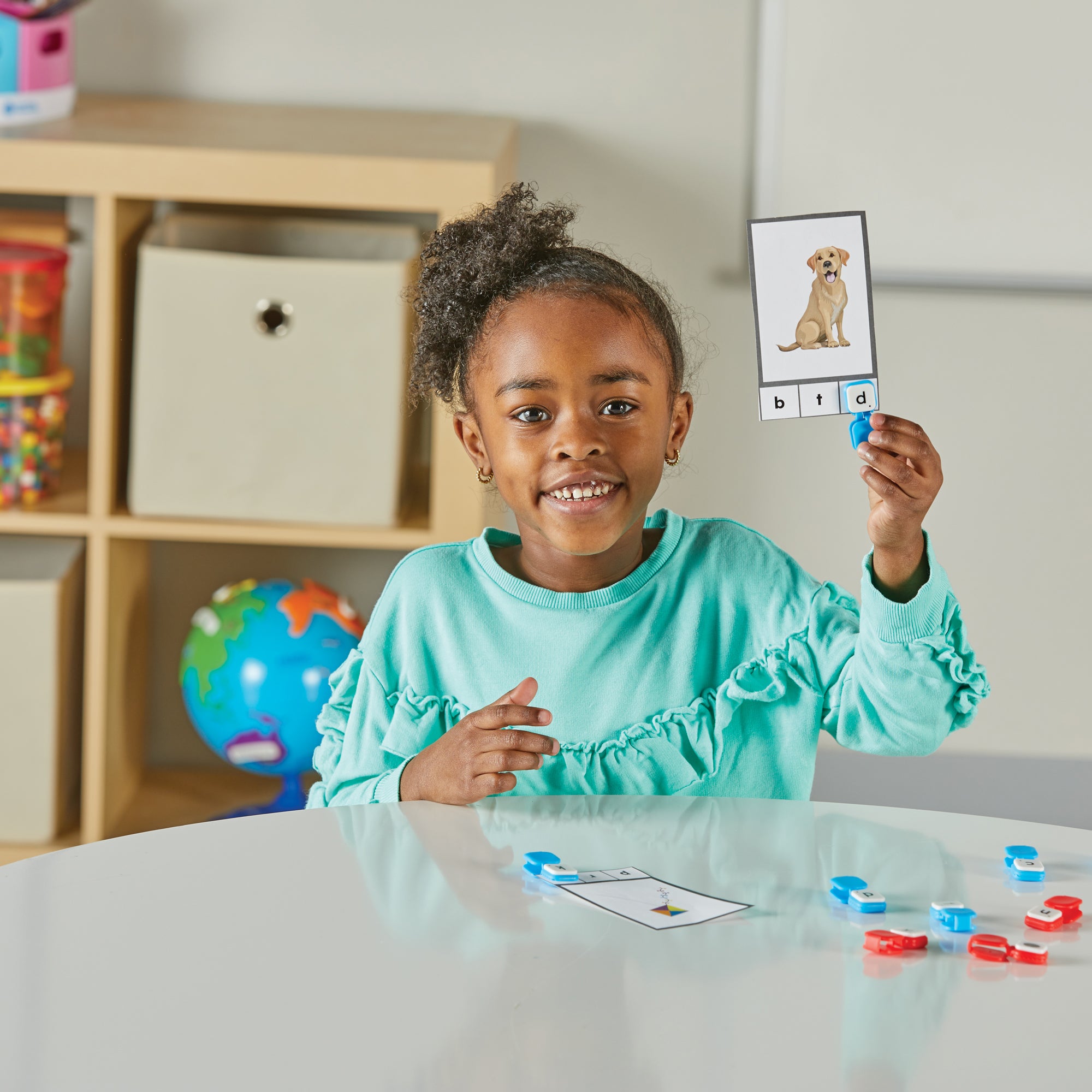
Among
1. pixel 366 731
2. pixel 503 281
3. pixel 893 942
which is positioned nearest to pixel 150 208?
pixel 503 281

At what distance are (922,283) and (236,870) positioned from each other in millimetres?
1446

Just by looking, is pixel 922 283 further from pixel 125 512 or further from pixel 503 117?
pixel 125 512

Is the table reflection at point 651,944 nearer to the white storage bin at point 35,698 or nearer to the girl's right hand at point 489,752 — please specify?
the girl's right hand at point 489,752

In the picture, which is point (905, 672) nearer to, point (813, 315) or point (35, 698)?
point (813, 315)

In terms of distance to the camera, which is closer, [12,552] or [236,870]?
[236,870]

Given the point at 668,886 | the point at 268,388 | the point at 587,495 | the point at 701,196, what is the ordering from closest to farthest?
the point at 668,886 < the point at 587,495 < the point at 268,388 < the point at 701,196

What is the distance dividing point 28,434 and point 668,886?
4.04ft

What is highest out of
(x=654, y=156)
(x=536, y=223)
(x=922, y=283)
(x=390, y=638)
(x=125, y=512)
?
(x=654, y=156)

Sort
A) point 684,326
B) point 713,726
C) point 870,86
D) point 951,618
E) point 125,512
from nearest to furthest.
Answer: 1. point 951,618
2. point 713,726
3. point 125,512
4. point 870,86
5. point 684,326

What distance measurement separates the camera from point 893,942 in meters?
0.68

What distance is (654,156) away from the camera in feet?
6.37

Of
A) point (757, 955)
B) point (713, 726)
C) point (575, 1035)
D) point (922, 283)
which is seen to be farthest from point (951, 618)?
point (922, 283)

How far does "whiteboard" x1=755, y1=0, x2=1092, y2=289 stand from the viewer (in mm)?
1854

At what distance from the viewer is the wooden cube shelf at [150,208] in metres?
1.59
